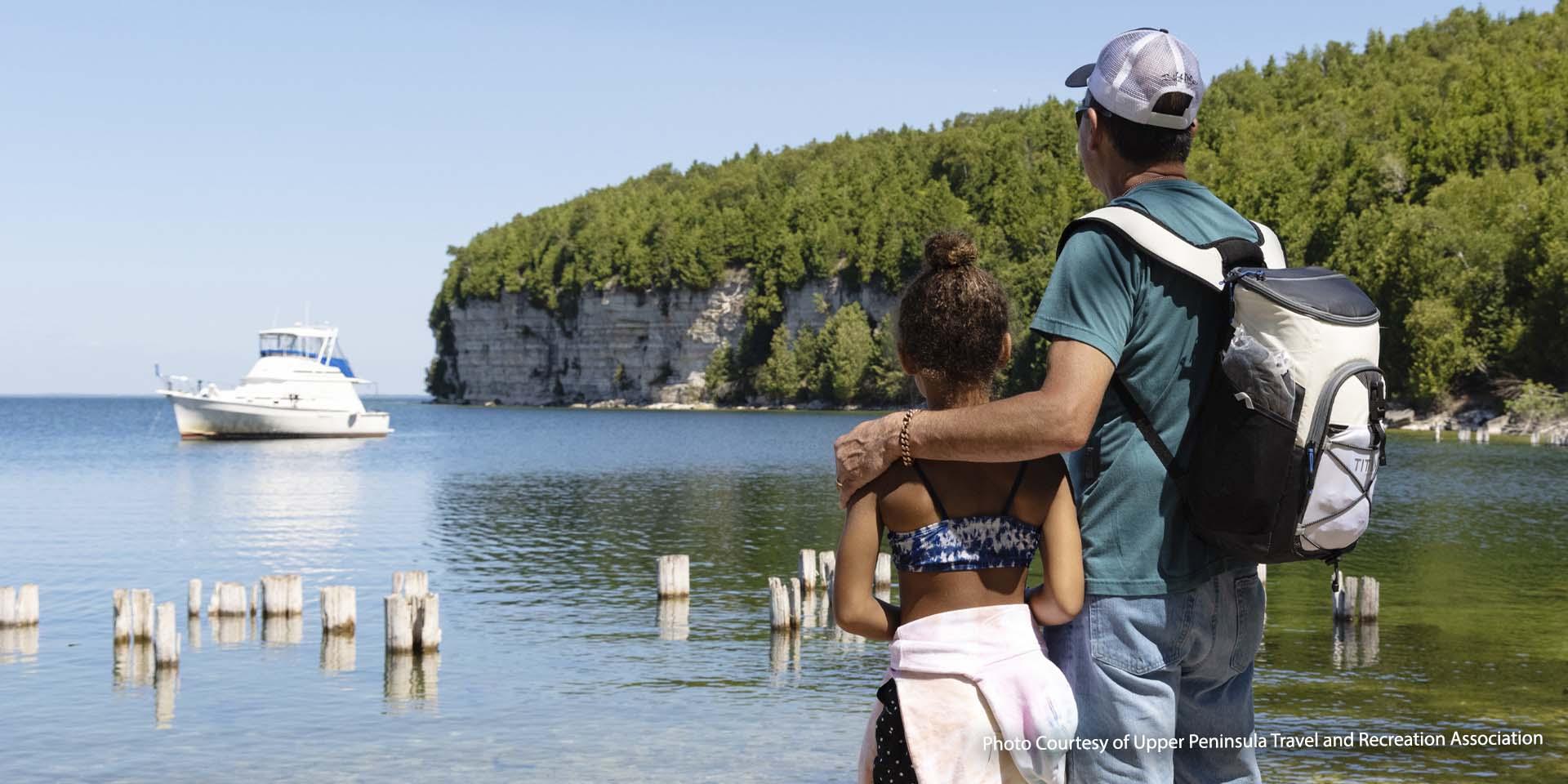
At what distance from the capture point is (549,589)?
2617 cm

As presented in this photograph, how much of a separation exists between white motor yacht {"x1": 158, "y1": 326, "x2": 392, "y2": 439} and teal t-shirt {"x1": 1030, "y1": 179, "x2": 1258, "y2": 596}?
3551 inches

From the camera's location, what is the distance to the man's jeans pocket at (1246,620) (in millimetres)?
3568

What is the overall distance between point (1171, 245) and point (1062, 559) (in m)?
0.85

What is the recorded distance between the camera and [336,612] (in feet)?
64.1

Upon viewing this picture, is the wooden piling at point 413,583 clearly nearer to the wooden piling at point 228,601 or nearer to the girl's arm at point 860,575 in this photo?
the wooden piling at point 228,601

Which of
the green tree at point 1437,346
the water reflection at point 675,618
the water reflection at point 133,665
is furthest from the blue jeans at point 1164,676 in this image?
the green tree at point 1437,346

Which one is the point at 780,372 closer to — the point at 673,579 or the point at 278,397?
the point at 278,397

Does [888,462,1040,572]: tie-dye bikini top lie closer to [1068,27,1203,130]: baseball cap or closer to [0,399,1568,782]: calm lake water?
[1068,27,1203,130]: baseball cap

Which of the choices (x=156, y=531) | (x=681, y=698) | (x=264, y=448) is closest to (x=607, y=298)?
(x=264, y=448)

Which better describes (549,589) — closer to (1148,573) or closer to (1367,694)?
(1367,694)

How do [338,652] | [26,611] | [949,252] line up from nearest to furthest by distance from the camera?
[949,252] → [338,652] → [26,611]

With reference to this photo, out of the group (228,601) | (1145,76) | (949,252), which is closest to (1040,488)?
(949,252)

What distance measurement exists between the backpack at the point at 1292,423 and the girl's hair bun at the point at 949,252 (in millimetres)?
699

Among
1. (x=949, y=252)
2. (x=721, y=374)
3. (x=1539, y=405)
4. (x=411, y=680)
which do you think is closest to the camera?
(x=949, y=252)
